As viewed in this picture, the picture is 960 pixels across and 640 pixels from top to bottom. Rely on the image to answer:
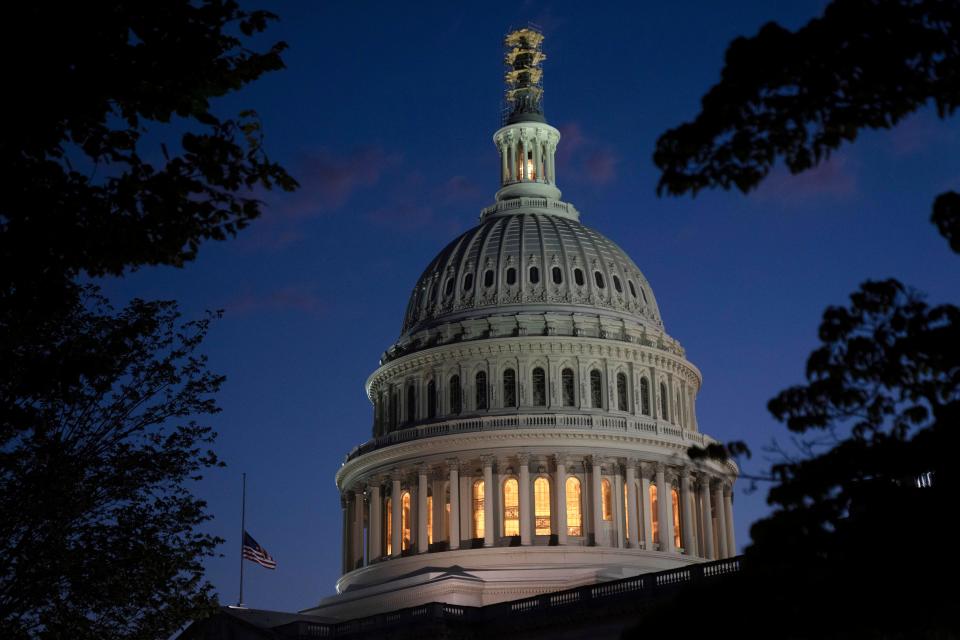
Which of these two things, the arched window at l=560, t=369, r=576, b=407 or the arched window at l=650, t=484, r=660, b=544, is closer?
the arched window at l=650, t=484, r=660, b=544

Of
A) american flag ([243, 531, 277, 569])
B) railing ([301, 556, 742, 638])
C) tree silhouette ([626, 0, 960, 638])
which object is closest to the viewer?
tree silhouette ([626, 0, 960, 638])

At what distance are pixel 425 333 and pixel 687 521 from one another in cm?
2305

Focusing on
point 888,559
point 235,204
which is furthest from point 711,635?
point 235,204

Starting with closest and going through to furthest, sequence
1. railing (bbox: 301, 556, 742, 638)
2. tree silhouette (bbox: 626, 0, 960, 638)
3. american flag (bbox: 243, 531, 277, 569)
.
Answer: tree silhouette (bbox: 626, 0, 960, 638) < railing (bbox: 301, 556, 742, 638) < american flag (bbox: 243, 531, 277, 569)

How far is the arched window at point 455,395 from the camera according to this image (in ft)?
343

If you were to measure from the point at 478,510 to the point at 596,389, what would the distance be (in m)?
11.8

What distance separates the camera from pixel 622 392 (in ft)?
341

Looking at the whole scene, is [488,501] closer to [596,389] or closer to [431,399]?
[431,399]

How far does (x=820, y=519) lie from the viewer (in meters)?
26.1

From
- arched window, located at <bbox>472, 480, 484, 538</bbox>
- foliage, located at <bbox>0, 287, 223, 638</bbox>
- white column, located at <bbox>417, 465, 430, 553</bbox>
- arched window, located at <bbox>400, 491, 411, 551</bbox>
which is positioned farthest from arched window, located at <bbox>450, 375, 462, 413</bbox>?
foliage, located at <bbox>0, 287, 223, 638</bbox>

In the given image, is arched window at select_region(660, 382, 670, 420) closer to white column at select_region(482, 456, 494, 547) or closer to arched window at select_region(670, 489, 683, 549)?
arched window at select_region(670, 489, 683, 549)

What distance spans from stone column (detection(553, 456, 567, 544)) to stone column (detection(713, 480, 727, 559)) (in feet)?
42.4

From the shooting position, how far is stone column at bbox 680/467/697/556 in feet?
330

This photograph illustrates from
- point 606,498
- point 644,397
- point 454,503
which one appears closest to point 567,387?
point 644,397
